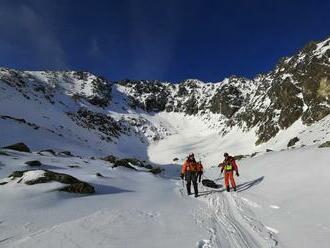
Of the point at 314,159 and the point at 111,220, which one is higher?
the point at 314,159

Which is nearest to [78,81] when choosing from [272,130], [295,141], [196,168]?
[272,130]

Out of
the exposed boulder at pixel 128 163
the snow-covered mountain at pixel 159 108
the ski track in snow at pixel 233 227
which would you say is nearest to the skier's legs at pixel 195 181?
the ski track in snow at pixel 233 227

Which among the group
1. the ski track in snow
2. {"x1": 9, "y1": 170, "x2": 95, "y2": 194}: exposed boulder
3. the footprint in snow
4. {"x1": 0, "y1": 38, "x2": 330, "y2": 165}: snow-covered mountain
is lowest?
the footprint in snow

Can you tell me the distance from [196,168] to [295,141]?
28.5m

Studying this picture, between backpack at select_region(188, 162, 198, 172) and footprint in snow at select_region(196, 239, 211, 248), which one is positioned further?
backpack at select_region(188, 162, 198, 172)

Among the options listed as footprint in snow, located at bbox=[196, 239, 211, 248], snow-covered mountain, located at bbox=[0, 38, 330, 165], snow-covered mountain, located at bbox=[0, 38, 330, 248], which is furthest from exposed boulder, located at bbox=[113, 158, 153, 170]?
footprint in snow, located at bbox=[196, 239, 211, 248]

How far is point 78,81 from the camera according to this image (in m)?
124

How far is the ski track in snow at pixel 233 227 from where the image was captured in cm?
829

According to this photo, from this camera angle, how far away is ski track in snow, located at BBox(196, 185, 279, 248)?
27.2 feet

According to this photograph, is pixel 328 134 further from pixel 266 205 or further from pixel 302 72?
pixel 266 205

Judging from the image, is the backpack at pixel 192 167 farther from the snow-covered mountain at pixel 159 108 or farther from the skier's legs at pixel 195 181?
the snow-covered mountain at pixel 159 108

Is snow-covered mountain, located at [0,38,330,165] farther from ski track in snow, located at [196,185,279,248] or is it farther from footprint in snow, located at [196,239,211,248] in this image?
footprint in snow, located at [196,239,211,248]

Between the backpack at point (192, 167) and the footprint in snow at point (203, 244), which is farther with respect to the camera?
the backpack at point (192, 167)

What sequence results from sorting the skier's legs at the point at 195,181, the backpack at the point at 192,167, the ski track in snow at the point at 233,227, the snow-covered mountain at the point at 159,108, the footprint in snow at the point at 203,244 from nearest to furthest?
the footprint in snow at the point at 203,244, the ski track in snow at the point at 233,227, the skier's legs at the point at 195,181, the backpack at the point at 192,167, the snow-covered mountain at the point at 159,108
